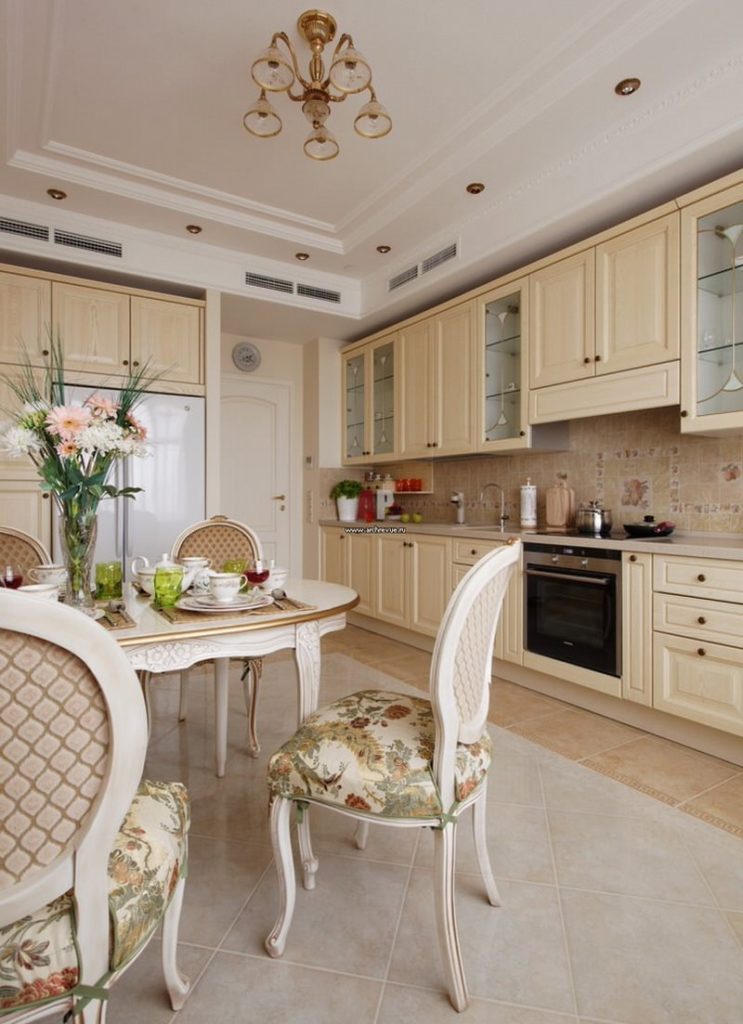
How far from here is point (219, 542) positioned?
2.67 meters

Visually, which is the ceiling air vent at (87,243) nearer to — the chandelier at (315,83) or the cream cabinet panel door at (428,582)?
the chandelier at (315,83)

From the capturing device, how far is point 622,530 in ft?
10.9

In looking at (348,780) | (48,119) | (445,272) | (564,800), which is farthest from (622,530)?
(48,119)

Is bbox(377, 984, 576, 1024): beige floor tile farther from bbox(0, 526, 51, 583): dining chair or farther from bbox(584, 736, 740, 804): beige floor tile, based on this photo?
bbox(0, 526, 51, 583): dining chair

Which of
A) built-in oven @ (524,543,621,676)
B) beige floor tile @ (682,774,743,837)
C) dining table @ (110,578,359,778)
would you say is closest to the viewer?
dining table @ (110,578,359,778)

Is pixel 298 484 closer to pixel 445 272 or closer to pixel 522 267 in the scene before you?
pixel 445 272

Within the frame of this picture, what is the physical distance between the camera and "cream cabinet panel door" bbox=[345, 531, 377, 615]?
4.54 m

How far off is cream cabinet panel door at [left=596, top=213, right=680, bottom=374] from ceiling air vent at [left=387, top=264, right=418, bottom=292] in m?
1.46

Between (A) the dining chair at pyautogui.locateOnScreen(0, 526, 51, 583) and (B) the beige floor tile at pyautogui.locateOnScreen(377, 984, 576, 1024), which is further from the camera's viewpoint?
(A) the dining chair at pyautogui.locateOnScreen(0, 526, 51, 583)

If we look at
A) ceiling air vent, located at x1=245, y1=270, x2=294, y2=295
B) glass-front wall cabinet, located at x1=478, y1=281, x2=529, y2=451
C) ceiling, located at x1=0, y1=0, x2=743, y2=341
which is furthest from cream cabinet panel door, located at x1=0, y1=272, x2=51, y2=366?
glass-front wall cabinet, located at x1=478, y1=281, x2=529, y2=451

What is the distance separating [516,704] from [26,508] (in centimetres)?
313

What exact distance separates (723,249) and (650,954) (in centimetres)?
264

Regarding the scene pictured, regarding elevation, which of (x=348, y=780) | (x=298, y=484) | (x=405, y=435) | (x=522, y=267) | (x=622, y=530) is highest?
(x=522, y=267)

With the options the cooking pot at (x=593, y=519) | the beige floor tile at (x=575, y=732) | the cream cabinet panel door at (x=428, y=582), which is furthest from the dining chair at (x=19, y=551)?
the cooking pot at (x=593, y=519)
